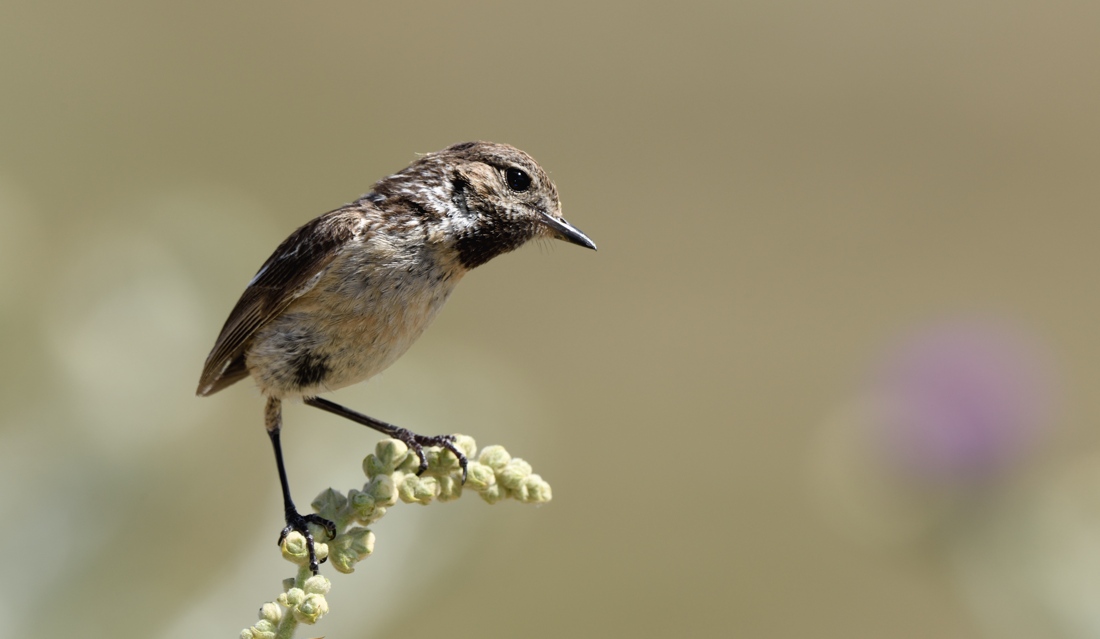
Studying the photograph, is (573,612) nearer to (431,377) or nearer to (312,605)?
(431,377)

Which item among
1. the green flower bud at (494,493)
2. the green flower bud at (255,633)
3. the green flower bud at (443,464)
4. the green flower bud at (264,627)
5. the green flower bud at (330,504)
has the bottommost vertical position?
the green flower bud at (255,633)

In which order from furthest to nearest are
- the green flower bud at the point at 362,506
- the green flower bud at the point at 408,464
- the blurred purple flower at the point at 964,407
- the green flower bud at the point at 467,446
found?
the blurred purple flower at the point at 964,407
the green flower bud at the point at 467,446
the green flower bud at the point at 408,464
the green flower bud at the point at 362,506

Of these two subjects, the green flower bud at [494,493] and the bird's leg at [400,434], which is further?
the bird's leg at [400,434]

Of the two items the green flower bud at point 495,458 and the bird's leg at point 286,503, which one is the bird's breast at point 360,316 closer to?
the bird's leg at point 286,503

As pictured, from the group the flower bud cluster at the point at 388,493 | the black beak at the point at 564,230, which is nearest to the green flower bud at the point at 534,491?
the flower bud cluster at the point at 388,493

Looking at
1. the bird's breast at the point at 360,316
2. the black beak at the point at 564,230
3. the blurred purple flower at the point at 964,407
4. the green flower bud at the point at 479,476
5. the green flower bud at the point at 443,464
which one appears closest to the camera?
the green flower bud at the point at 479,476

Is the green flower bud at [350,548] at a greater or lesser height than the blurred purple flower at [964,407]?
lesser

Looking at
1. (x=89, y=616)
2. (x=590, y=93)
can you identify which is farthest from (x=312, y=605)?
(x=590, y=93)

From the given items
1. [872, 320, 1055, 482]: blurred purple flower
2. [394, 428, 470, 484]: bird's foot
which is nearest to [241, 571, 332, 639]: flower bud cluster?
[394, 428, 470, 484]: bird's foot

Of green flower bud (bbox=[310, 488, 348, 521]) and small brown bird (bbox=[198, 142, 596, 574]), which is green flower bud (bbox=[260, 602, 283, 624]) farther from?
small brown bird (bbox=[198, 142, 596, 574])
